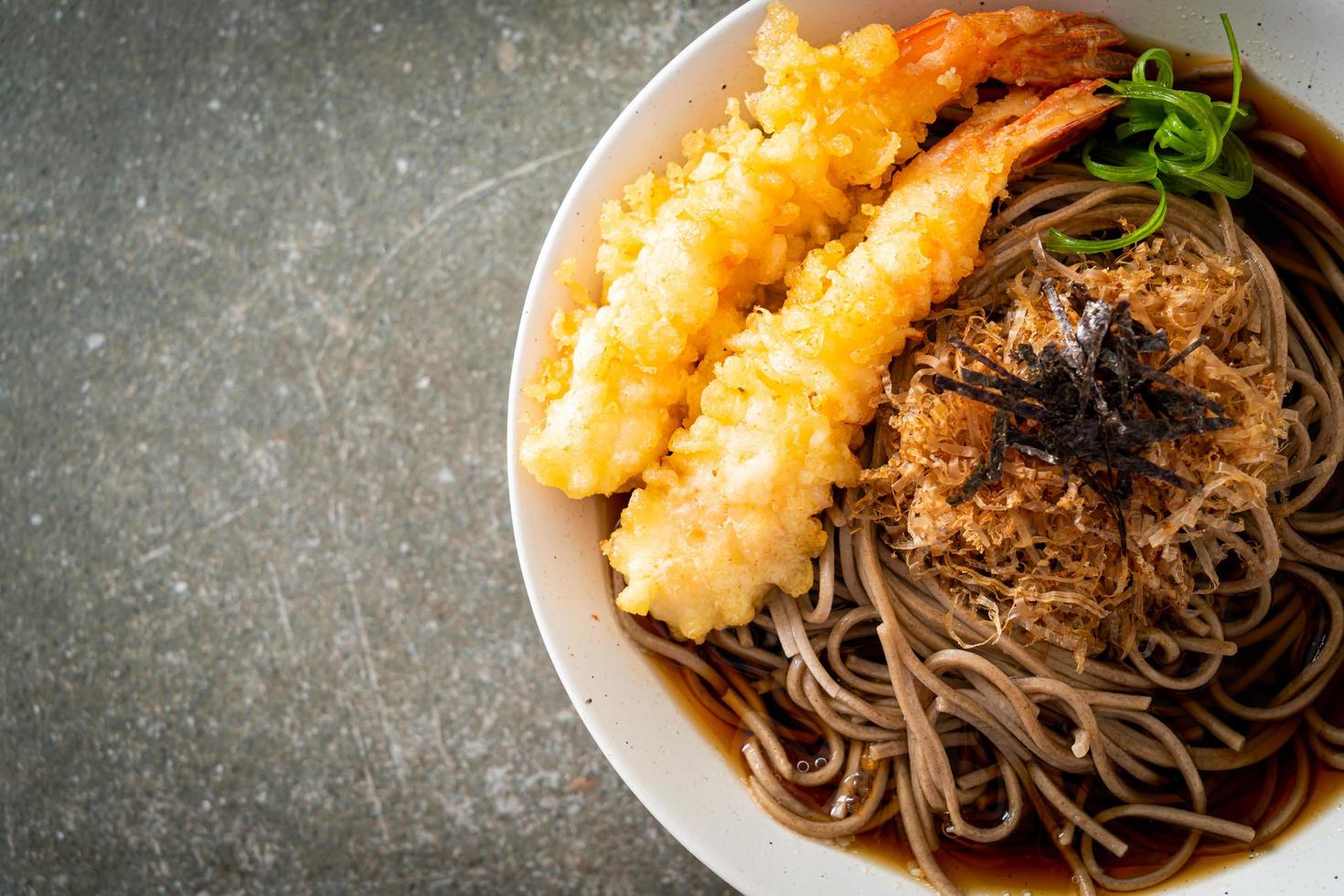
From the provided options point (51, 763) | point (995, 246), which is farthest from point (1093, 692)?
point (51, 763)

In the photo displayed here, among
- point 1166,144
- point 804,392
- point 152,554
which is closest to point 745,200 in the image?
point 804,392

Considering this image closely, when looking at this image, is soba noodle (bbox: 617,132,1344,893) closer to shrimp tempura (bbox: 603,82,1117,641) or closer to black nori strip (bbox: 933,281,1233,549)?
shrimp tempura (bbox: 603,82,1117,641)

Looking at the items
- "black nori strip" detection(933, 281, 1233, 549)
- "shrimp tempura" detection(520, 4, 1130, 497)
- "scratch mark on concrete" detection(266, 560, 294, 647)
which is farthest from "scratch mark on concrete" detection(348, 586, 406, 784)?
"black nori strip" detection(933, 281, 1233, 549)

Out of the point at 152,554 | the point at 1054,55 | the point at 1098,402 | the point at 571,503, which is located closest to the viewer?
the point at 1098,402

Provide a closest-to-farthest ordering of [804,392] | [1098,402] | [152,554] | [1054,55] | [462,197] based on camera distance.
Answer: [1098,402]
[804,392]
[1054,55]
[462,197]
[152,554]

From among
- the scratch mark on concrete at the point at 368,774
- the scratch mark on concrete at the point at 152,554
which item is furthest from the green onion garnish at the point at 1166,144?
the scratch mark on concrete at the point at 152,554

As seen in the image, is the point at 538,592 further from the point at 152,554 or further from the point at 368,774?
the point at 152,554

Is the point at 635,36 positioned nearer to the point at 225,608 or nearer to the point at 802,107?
the point at 802,107

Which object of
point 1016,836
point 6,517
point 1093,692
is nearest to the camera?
point 1093,692
